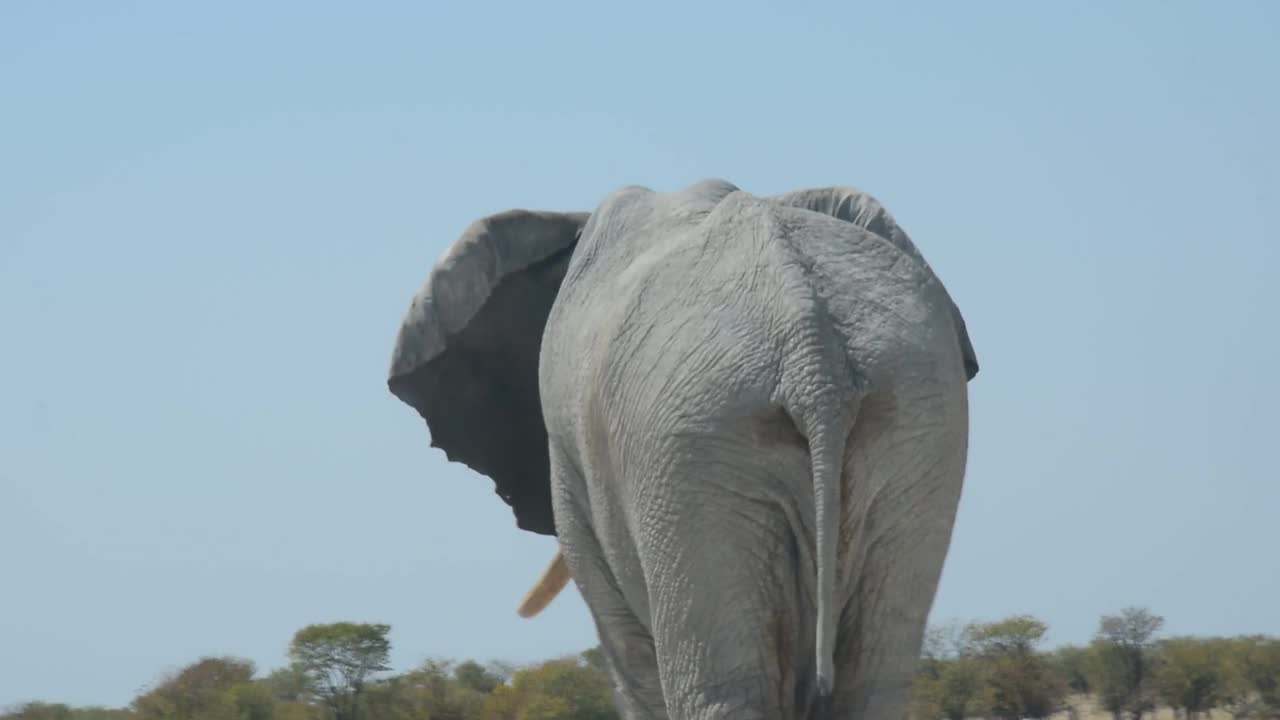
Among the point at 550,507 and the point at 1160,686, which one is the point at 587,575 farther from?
the point at 1160,686

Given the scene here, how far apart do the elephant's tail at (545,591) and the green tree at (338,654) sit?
17.9m

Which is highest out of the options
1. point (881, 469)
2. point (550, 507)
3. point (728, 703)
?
point (550, 507)

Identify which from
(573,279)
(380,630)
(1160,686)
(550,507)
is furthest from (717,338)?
(1160,686)

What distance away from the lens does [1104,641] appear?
3148cm

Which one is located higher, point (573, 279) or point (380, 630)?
point (380, 630)

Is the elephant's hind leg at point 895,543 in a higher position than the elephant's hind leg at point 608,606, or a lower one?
lower

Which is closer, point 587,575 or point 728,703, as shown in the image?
point 728,703

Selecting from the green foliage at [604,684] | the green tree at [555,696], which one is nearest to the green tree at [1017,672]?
the green foliage at [604,684]

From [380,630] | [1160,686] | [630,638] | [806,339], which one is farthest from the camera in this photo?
[1160,686]

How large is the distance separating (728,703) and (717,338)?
2.57 ft

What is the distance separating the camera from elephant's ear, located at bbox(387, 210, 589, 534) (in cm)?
707

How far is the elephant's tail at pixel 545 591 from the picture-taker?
25.3 feet

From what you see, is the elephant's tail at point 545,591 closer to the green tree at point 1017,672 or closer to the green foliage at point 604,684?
the green foliage at point 604,684

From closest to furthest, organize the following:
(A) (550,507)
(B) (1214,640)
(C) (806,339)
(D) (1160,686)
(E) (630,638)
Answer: (C) (806,339) < (E) (630,638) < (A) (550,507) < (D) (1160,686) < (B) (1214,640)
